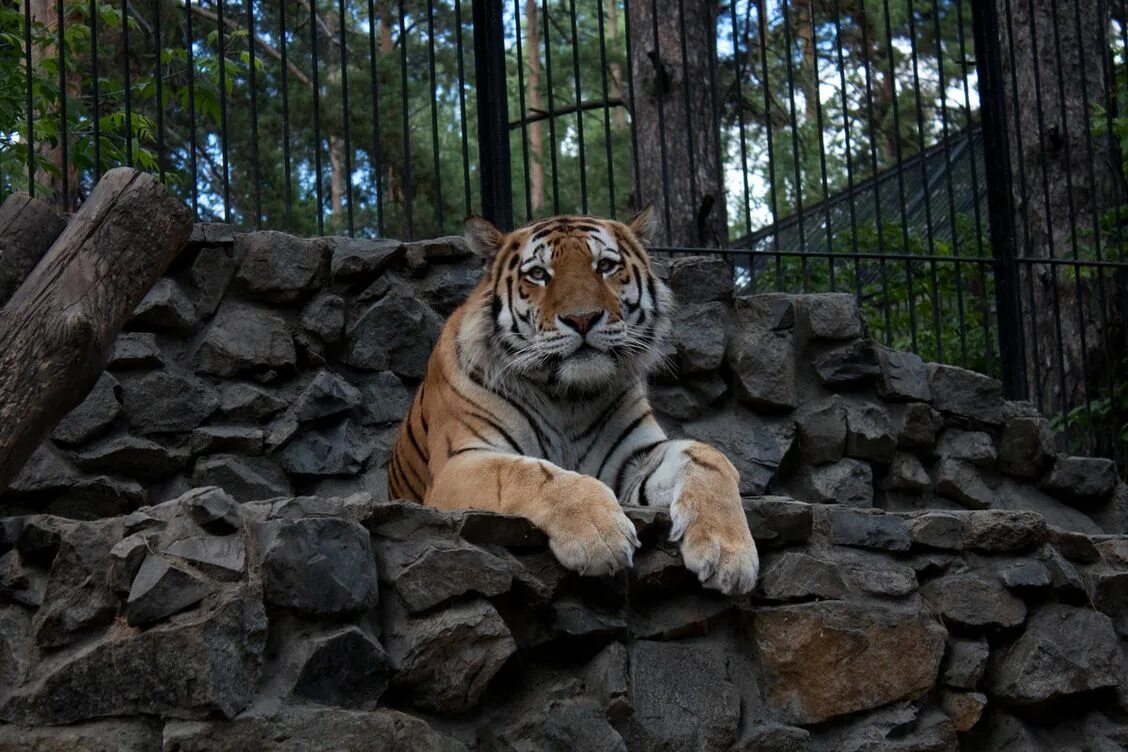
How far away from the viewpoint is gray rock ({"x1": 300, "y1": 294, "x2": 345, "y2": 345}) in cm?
467

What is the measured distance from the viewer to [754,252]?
5188 mm

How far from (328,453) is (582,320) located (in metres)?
1.15

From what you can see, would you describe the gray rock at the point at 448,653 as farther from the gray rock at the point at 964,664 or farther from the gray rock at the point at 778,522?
the gray rock at the point at 964,664

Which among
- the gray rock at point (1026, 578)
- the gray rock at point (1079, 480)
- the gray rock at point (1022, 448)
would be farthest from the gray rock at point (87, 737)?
the gray rock at point (1079, 480)

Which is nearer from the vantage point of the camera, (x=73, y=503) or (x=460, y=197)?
(x=73, y=503)

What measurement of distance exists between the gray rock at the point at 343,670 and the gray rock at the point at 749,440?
2.27 meters

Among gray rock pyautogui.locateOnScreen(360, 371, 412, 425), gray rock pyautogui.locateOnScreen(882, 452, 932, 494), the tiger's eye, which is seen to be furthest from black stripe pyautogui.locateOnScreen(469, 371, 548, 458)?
gray rock pyautogui.locateOnScreen(882, 452, 932, 494)

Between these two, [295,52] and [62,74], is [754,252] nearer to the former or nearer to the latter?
[62,74]

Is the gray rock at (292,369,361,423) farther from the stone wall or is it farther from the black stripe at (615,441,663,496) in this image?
the black stripe at (615,441,663,496)

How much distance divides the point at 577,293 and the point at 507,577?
116 centimetres

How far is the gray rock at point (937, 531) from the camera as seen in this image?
3.71m

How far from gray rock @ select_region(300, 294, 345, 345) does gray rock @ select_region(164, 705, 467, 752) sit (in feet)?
6.95

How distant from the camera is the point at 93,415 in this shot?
13.9 feet

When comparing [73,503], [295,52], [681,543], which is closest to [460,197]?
[295,52]
